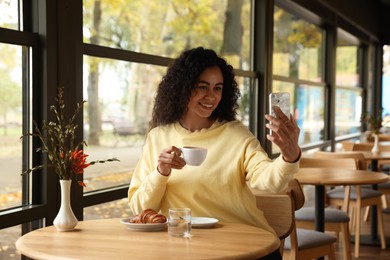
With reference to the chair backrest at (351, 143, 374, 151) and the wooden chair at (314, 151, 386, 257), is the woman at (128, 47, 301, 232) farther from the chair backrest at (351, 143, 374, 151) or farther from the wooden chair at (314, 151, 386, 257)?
the chair backrest at (351, 143, 374, 151)

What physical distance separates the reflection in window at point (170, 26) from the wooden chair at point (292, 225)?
1377 mm

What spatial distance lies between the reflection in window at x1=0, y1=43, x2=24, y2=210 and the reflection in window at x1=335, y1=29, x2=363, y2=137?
6.40 m

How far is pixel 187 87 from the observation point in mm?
2451

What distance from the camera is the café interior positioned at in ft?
9.28

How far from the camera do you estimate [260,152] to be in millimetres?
2320

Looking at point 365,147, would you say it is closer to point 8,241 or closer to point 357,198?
point 357,198

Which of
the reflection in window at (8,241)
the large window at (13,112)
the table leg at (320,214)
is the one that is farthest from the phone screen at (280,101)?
the table leg at (320,214)

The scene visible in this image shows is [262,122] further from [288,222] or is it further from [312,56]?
[288,222]

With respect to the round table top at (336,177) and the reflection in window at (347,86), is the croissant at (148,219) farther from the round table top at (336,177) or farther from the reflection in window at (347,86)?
the reflection in window at (347,86)

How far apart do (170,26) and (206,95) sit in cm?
208

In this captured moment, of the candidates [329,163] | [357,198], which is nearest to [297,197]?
[329,163]

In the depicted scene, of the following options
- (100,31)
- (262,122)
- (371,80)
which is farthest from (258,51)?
(371,80)

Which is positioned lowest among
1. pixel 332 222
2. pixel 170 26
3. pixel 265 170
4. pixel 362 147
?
pixel 332 222

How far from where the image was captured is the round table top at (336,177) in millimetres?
3715
